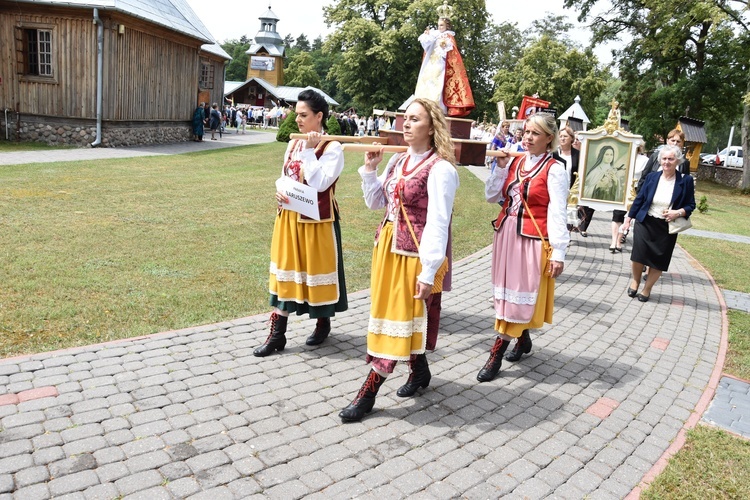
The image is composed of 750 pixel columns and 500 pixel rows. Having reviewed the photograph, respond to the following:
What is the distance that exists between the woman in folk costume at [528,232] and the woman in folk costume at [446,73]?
2.12 ft

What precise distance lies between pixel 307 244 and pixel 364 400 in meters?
1.39

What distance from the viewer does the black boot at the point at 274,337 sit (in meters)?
5.05

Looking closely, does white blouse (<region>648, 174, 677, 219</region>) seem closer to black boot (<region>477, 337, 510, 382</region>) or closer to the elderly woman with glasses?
the elderly woman with glasses

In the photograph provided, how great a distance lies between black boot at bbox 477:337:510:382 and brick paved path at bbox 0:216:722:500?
0.07 m

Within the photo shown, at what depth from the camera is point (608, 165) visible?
32.2 ft

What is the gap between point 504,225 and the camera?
499 cm

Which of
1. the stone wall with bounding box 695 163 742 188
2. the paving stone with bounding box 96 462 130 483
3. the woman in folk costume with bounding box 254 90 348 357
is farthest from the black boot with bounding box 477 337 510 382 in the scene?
the stone wall with bounding box 695 163 742 188

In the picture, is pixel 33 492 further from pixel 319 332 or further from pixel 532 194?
pixel 532 194

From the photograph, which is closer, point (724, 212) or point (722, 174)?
point (724, 212)

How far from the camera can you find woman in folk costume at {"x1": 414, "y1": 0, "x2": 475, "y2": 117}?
5168mm

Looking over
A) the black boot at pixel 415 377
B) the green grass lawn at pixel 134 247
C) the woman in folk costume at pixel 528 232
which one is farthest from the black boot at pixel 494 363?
the green grass lawn at pixel 134 247

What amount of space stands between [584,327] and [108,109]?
17800mm

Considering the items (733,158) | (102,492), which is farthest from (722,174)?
(102,492)

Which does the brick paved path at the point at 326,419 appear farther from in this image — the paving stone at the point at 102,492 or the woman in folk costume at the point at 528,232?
the woman in folk costume at the point at 528,232
